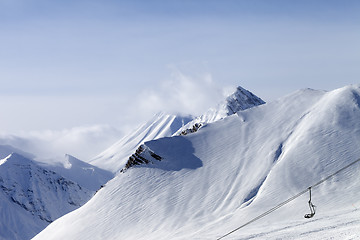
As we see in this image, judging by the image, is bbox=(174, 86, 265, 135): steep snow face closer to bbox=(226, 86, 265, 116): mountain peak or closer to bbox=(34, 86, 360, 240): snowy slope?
bbox=(226, 86, 265, 116): mountain peak

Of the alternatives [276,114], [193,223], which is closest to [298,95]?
[276,114]

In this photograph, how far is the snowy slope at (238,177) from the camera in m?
64.1

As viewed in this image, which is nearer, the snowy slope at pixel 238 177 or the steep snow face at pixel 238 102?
the snowy slope at pixel 238 177

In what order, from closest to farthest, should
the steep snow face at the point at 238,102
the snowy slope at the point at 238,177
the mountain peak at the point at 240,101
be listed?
the snowy slope at the point at 238,177 → the steep snow face at the point at 238,102 → the mountain peak at the point at 240,101

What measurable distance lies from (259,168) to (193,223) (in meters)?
14.4

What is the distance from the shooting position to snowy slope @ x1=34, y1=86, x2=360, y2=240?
2525 inches

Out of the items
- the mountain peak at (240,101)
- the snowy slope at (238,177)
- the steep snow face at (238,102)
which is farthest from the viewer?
the mountain peak at (240,101)

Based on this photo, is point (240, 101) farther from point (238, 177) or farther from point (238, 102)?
point (238, 177)

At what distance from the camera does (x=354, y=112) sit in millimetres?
78188

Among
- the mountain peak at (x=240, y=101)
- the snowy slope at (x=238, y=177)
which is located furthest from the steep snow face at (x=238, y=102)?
the snowy slope at (x=238, y=177)

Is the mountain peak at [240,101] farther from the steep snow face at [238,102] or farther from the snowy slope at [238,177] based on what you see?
the snowy slope at [238,177]

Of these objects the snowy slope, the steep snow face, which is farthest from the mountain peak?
the snowy slope

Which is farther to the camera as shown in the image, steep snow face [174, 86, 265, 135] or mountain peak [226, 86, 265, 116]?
mountain peak [226, 86, 265, 116]

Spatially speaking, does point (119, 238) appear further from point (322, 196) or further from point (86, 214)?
point (322, 196)
